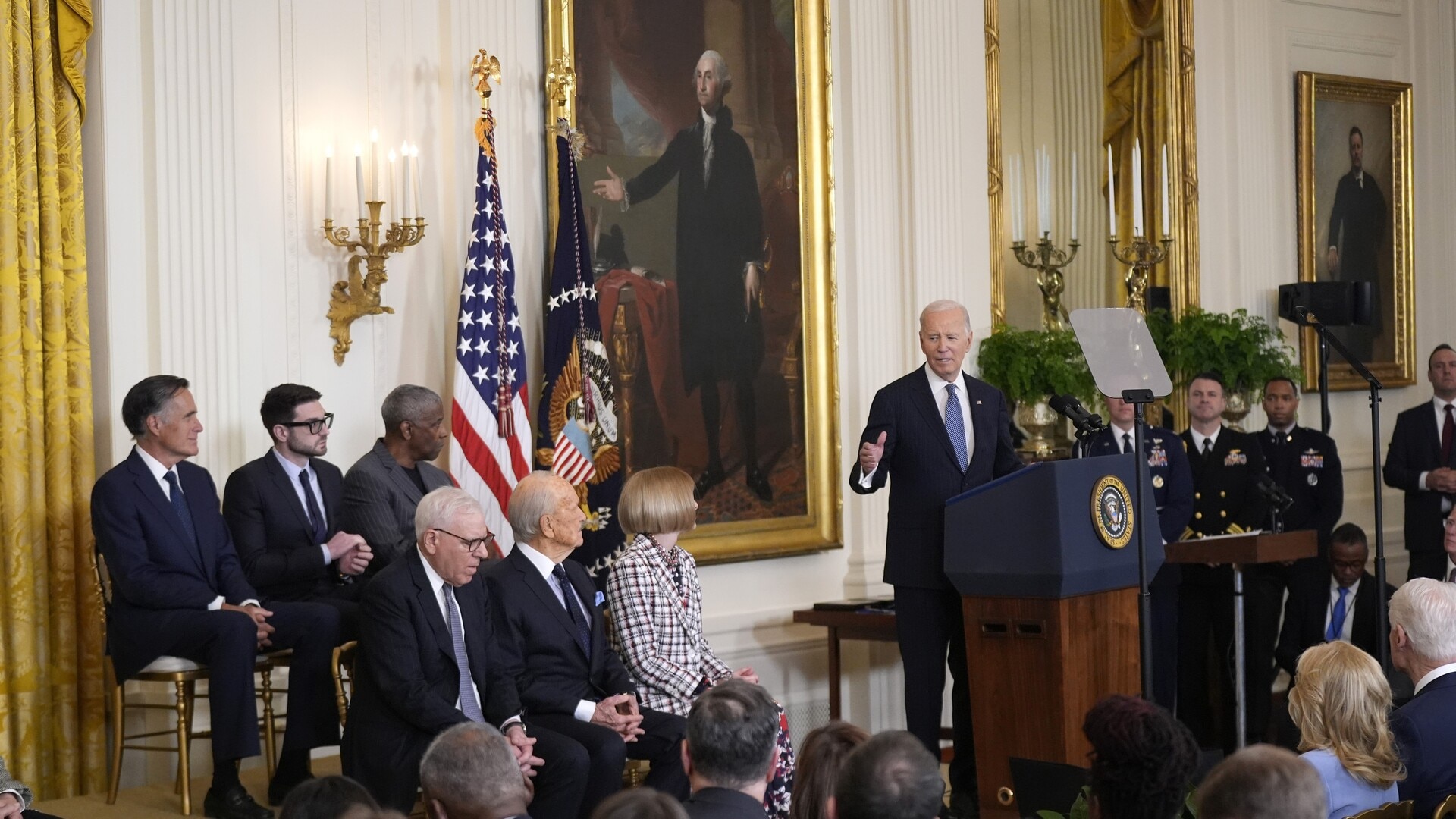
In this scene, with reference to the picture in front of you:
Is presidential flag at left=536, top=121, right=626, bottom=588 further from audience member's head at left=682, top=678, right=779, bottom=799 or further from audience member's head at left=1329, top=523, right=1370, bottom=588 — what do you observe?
audience member's head at left=1329, top=523, right=1370, bottom=588

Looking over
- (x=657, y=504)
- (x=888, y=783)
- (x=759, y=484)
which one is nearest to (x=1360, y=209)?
(x=759, y=484)

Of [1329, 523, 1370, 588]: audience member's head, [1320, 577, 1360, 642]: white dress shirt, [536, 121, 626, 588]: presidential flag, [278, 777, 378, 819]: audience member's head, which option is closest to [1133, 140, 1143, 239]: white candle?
[1329, 523, 1370, 588]: audience member's head

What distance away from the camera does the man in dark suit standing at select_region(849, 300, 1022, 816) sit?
5.82 meters

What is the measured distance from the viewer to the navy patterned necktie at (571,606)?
17.2ft

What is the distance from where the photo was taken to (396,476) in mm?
6098

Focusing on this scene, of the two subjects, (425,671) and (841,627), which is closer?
(425,671)

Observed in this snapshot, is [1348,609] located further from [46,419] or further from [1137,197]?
[46,419]

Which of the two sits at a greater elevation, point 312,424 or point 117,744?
point 312,424

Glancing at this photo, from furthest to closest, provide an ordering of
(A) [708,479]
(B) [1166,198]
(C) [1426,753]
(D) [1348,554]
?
(B) [1166,198], (D) [1348,554], (A) [708,479], (C) [1426,753]

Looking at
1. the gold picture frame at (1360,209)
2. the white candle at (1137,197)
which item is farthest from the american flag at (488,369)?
the gold picture frame at (1360,209)

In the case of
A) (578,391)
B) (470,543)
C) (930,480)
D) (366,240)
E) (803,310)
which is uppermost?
(366,240)

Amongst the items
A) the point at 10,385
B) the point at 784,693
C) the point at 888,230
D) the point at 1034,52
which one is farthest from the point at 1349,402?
the point at 10,385

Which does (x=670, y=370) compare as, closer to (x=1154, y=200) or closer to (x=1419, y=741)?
(x=1154, y=200)

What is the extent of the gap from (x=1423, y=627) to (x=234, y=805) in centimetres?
370
